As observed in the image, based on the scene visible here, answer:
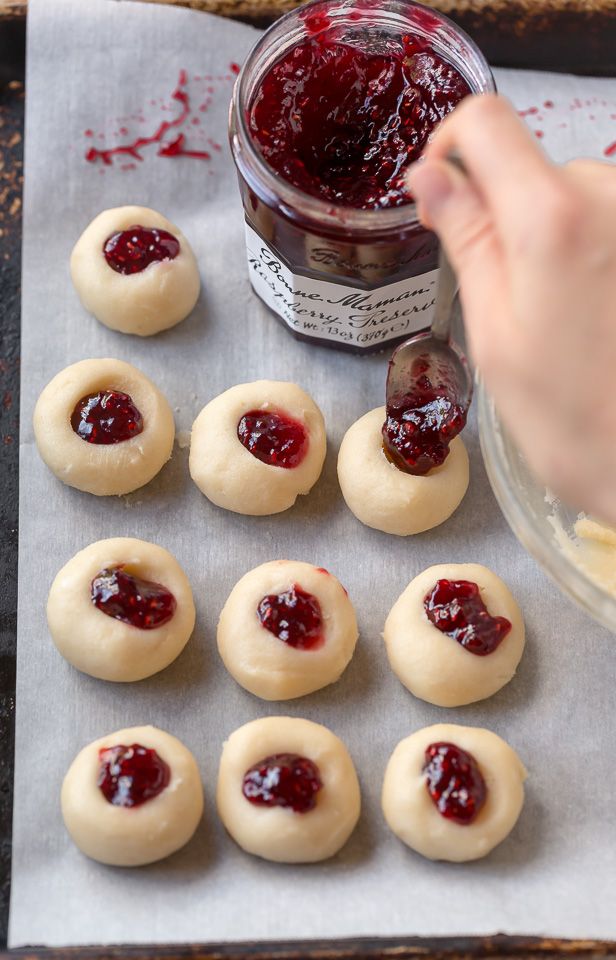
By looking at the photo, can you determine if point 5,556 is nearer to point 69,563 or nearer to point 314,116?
point 69,563

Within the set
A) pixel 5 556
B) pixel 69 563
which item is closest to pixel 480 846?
pixel 69 563

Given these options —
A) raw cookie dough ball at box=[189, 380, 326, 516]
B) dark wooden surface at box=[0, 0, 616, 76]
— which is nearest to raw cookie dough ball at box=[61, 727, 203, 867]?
raw cookie dough ball at box=[189, 380, 326, 516]

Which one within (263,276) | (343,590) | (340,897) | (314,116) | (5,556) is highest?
(314,116)

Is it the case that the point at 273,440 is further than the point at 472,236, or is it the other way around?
the point at 273,440

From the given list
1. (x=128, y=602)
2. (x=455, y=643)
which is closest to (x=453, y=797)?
(x=455, y=643)

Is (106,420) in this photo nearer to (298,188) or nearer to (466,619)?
(298,188)

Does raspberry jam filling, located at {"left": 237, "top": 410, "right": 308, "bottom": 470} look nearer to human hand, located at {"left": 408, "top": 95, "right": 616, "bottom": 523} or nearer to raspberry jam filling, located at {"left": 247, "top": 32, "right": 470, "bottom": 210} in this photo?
raspberry jam filling, located at {"left": 247, "top": 32, "right": 470, "bottom": 210}

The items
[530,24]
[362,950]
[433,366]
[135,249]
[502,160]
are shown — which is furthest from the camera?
[530,24]
